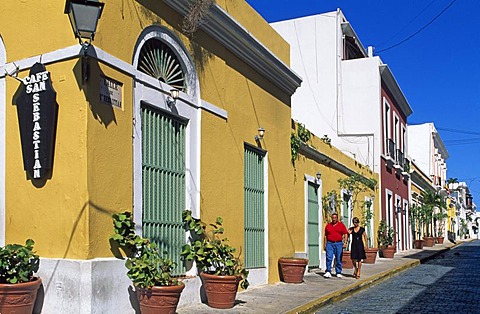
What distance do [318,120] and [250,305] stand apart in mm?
16010

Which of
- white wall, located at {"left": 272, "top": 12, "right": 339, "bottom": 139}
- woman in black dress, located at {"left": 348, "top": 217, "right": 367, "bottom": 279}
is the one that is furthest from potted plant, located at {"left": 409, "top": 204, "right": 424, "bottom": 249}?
woman in black dress, located at {"left": 348, "top": 217, "right": 367, "bottom": 279}

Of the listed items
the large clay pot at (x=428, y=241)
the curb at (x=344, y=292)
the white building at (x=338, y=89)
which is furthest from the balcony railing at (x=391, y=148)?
the large clay pot at (x=428, y=241)

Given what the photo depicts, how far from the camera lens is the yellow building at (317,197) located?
1400 cm

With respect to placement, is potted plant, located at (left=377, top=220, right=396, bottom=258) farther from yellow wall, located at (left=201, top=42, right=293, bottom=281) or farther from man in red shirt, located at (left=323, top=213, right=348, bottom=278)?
yellow wall, located at (left=201, top=42, right=293, bottom=281)

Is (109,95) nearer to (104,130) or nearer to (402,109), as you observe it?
(104,130)

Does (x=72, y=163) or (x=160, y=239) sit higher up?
(x=72, y=163)

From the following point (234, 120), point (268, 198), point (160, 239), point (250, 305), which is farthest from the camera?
point (268, 198)

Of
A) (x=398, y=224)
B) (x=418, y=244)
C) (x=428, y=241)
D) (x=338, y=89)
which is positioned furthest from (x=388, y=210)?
(x=428, y=241)

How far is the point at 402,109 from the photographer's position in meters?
30.7

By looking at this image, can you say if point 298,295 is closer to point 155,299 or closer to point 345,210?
point 155,299

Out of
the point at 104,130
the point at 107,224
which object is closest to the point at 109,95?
the point at 104,130

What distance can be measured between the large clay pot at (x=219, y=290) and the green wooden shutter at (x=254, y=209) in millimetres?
2114

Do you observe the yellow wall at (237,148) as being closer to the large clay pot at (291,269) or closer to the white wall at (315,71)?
the large clay pot at (291,269)

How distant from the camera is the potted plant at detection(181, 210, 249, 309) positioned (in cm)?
866
